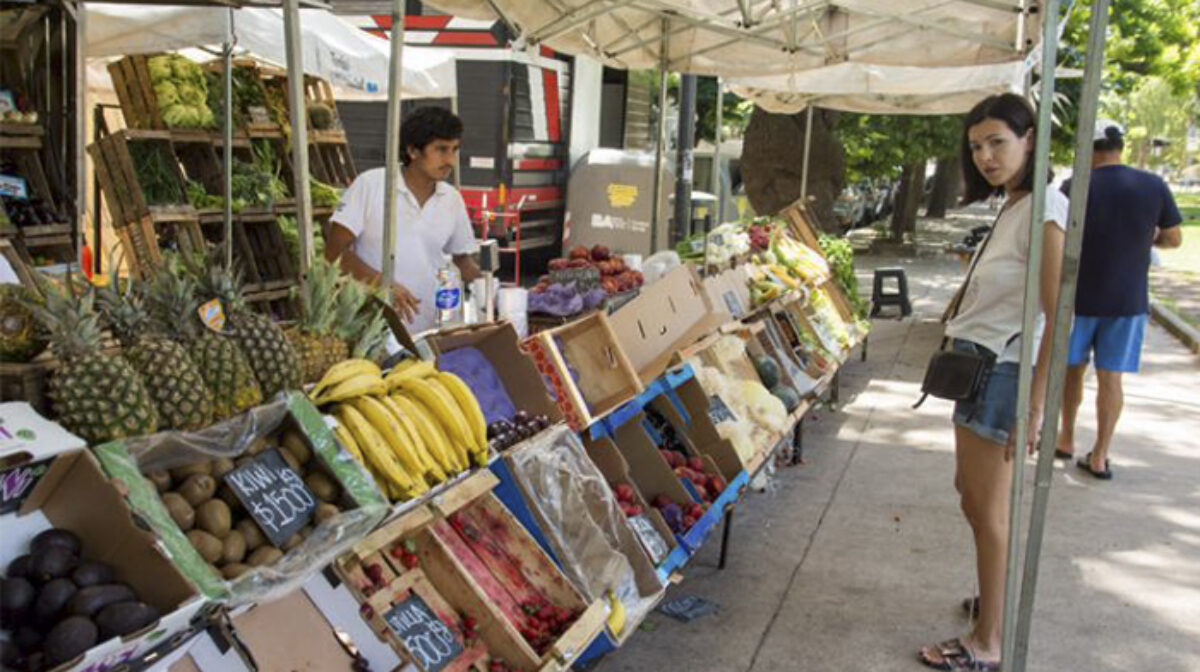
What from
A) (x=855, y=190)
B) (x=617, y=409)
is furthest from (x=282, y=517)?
(x=855, y=190)

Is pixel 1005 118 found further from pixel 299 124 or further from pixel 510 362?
pixel 299 124

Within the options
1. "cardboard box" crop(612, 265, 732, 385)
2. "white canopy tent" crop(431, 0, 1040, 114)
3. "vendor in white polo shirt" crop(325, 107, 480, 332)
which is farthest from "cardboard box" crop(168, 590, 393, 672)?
"white canopy tent" crop(431, 0, 1040, 114)

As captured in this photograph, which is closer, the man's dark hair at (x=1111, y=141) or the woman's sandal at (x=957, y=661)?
the woman's sandal at (x=957, y=661)

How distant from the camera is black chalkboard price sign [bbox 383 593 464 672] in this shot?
3.10 metres

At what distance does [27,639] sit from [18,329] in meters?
0.79

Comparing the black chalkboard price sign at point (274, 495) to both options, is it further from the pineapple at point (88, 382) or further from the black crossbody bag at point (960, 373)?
the black crossbody bag at point (960, 373)

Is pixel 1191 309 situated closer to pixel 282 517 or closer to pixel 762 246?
pixel 762 246

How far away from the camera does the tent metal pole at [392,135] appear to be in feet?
13.5

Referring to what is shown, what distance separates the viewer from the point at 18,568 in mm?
2203

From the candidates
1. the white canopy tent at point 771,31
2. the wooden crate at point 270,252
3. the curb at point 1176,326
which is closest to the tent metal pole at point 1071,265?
the white canopy tent at point 771,31

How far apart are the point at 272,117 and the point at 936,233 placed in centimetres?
2141

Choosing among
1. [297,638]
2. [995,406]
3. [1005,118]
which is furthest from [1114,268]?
[297,638]

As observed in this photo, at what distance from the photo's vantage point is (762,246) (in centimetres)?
884

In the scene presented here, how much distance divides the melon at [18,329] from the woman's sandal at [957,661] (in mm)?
3566
